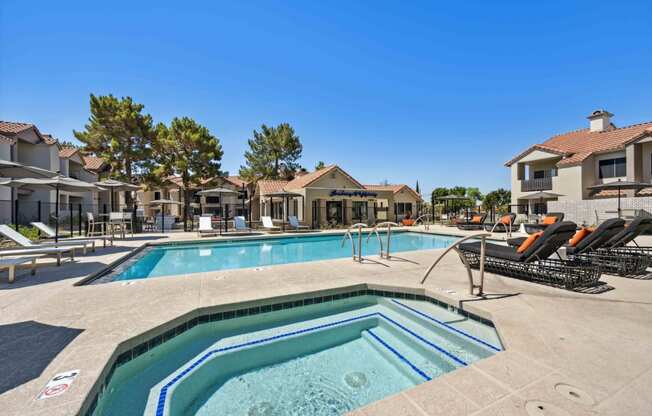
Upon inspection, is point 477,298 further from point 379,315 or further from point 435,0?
point 435,0

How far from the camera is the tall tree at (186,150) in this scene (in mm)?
25422

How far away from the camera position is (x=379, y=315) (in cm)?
490

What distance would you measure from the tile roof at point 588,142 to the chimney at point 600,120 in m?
0.48

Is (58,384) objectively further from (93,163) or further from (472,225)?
(93,163)

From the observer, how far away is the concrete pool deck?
2127 mm

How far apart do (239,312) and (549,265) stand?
624cm

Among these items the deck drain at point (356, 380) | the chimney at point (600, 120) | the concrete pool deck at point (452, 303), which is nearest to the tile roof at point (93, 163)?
the concrete pool deck at point (452, 303)

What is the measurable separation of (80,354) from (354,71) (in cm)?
1948

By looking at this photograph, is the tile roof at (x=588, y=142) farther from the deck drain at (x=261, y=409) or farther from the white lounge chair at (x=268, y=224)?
the deck drain at (x=261, y=409)

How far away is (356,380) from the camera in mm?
3162

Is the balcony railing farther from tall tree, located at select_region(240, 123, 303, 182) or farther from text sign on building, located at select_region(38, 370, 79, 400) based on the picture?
text sign on building, located at select_region(38, 370, 79, 400)

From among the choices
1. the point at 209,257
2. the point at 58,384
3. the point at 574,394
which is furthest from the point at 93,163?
the point at 574,394

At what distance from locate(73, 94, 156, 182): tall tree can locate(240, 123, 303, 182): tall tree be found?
47.7 ft

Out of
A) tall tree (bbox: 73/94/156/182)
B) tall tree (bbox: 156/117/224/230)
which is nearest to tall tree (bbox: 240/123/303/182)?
tall tree (bbox: 156/117/224/230)
